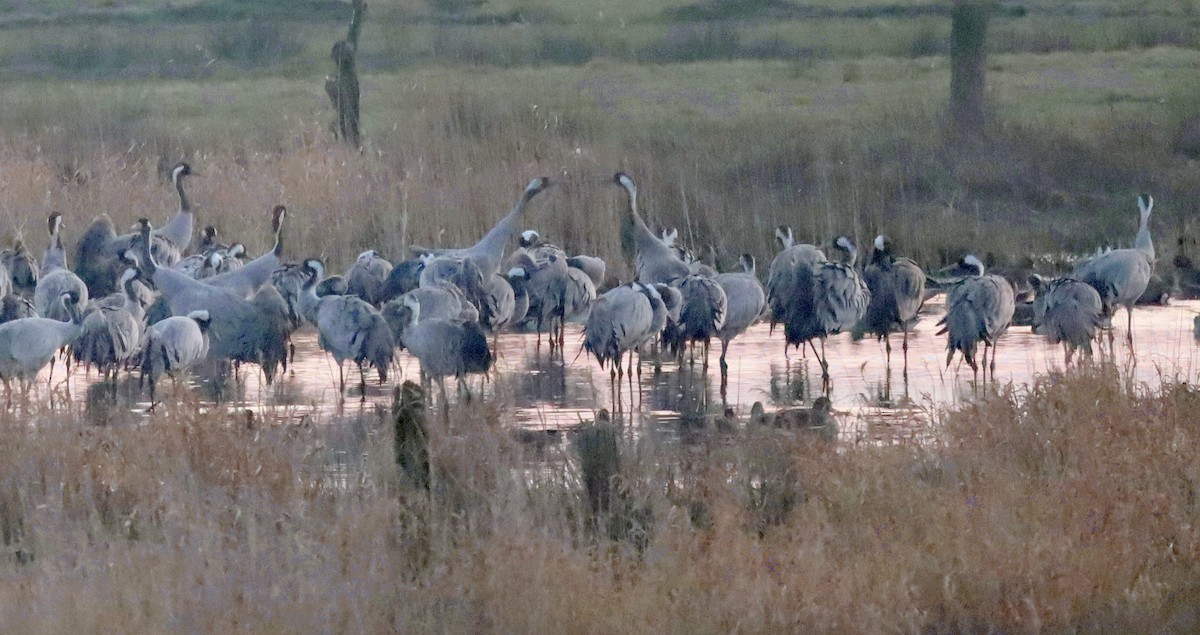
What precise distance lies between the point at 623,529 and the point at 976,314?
4.67 metres

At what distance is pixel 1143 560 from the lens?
7215mm

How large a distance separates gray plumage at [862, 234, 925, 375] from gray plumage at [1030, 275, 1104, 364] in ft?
3.00

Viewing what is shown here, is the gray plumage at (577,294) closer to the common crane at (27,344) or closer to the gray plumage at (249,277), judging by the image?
the gray plumage at (249,277)

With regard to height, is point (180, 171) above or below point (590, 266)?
above

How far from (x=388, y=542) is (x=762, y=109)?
92.0ft

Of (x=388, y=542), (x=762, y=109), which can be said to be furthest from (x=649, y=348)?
(x=762, y=109)

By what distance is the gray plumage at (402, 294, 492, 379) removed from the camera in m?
11.3

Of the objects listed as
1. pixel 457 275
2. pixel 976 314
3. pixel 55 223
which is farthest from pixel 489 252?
pixel 976 314

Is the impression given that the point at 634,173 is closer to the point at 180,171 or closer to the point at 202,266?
the point at 180,171

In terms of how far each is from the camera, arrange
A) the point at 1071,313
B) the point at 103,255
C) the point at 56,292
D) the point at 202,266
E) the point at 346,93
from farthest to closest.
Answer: the point at 346,93 < the point at 103,255 < the point at 202,266 < the point at 56,292 < the point at 1071,313

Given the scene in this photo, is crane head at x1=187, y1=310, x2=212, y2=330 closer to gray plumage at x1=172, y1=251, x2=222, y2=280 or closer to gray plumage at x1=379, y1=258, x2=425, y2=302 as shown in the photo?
gray plumage at x1=379, y1=258, x2=425, y2=302

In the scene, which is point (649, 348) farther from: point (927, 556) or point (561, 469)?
point (927, 556)

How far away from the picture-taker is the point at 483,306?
1296 cm

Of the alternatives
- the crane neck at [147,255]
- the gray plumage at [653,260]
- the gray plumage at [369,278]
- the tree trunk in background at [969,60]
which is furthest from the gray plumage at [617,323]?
the tree trunk in background at [969,60]
